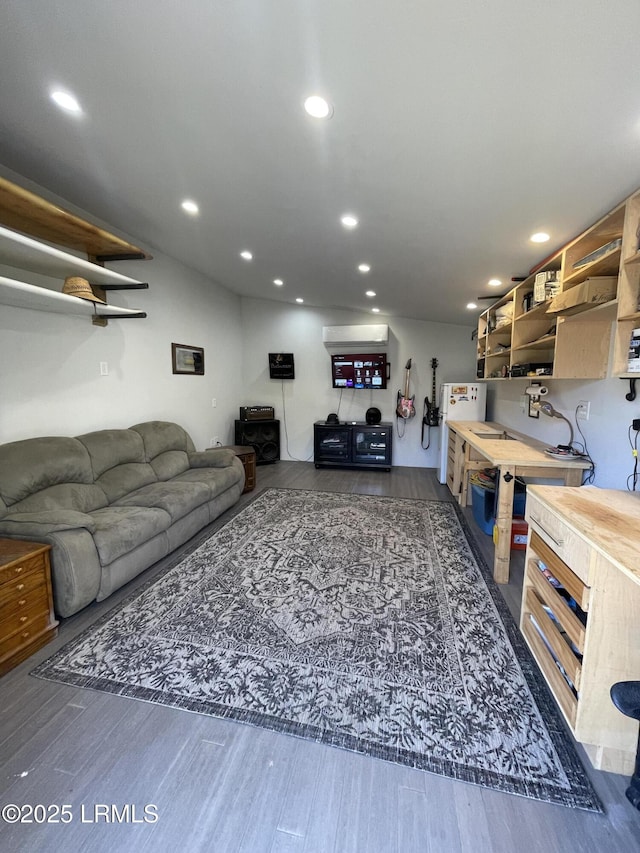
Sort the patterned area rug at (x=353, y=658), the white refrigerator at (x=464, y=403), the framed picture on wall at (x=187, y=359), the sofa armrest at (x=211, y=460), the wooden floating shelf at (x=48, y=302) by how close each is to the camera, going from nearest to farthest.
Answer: the patterned area rug at (x=353, y=658)
the wooden floating shelf at (x=48, y=302)
the sofa armrest at (x=211, y=460)
the framed picture on wall at (x=187, y=359)
the white refrigerator at (x=464, y=403)

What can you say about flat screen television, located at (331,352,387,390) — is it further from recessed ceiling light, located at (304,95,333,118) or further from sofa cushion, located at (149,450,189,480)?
recessed ceiling light, located at (304,95,333,118)

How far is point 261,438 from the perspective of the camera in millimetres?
5863

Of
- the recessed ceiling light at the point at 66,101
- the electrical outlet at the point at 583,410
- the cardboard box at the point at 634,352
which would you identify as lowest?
the electrical outlet at the point at 583,410

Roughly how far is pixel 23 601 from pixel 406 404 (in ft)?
16.1

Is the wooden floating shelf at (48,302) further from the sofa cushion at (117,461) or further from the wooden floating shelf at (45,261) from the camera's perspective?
the sofa cushion at (117,461)

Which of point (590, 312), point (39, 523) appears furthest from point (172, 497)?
point (590, 312)

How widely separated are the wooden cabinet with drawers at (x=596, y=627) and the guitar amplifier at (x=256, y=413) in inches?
188

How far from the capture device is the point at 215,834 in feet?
3.54

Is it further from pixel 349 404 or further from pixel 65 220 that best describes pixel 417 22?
pixel 349 404

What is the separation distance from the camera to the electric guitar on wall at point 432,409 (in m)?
5.59

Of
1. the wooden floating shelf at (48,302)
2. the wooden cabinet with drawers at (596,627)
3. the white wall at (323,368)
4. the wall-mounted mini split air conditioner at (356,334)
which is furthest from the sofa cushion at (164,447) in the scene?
the wooden cabinet with drawers at (596,627)

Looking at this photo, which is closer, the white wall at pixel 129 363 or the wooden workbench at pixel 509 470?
the wooden workbench at pixel 509 470

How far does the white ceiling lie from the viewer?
1043mm

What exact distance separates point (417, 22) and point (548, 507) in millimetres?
1815
